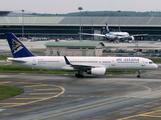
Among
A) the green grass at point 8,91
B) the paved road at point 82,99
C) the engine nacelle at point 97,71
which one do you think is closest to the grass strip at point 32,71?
the paved road at point 82,99

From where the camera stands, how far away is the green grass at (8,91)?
45.5 m

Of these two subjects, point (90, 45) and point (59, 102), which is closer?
point (59, 102)

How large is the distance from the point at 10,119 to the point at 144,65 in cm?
3756

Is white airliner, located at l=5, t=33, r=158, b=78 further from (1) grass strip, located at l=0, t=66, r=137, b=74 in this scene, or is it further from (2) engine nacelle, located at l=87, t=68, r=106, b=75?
(1) grass strip, located at l=0, t=66, r=137, b=74

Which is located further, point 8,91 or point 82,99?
point 8,91

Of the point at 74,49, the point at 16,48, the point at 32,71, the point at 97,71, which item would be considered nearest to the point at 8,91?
the point at 16,48

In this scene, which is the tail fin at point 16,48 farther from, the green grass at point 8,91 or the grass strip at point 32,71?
the green grass at point 8,91

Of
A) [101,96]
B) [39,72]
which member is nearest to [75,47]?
[39,72]

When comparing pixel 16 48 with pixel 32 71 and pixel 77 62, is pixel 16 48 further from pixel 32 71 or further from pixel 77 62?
pixel 77 62

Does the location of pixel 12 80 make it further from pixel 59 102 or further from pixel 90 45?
pixel 90 45

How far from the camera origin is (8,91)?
48625 millimetres

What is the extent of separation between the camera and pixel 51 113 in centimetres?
3484

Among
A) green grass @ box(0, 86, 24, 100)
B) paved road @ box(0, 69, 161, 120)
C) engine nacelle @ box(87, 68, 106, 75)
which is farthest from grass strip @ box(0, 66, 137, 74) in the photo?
green grass @ box(0, 86, 24, 100)

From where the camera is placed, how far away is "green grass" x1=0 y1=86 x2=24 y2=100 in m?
45.5
